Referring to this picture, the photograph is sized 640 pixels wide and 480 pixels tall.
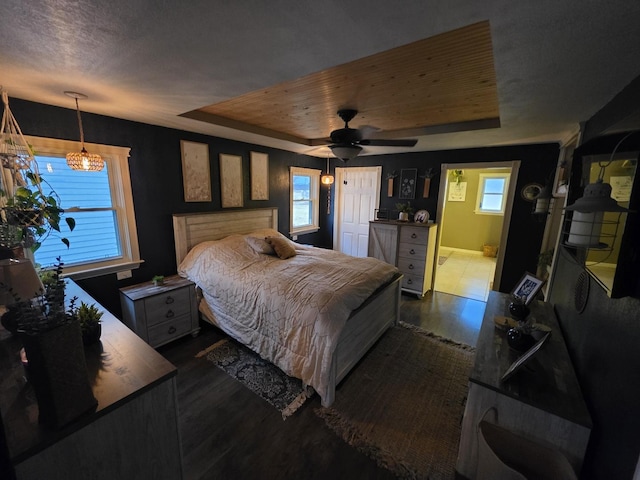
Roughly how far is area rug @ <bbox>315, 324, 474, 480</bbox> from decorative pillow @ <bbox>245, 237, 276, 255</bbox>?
5.33 ft

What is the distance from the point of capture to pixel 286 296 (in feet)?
7.32

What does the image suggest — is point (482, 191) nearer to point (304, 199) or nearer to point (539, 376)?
point (304, 199)

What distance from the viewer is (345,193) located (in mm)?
5242

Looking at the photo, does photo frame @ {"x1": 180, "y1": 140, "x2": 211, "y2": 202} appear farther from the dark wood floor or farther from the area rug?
the area rug

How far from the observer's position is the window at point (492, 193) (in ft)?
20.6

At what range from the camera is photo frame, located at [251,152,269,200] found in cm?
393

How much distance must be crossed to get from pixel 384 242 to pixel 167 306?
10.5 ft

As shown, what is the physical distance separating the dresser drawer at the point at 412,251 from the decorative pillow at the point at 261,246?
2.14 meters

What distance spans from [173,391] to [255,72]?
1649mm

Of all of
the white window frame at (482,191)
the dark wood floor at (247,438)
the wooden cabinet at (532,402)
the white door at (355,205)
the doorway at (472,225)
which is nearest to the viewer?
the wooden cabinet at (532,402)

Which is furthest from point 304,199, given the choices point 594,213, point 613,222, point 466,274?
point 613,222

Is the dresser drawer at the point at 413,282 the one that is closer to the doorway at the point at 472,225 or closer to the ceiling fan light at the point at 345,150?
the doorway at the point at 472,225

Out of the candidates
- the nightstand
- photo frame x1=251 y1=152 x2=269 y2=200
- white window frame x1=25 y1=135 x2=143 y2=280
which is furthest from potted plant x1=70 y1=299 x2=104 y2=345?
photo frame x1=251 y1=152 x2=269 y2=200

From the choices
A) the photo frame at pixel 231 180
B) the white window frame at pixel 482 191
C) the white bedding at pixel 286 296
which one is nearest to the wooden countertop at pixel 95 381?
the white bedding at pixel 286 296
